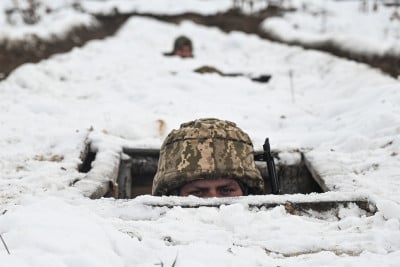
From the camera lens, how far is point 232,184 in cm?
318

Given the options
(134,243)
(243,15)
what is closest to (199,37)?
(243,15)

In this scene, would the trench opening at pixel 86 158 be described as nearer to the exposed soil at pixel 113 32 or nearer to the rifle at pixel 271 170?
the rifle at pixel 271 170

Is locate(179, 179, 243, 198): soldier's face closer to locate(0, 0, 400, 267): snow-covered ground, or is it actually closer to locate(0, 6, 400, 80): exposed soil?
locate(0, 0, 400, 267): snow-covered ground

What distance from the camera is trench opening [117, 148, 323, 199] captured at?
4.31 meters

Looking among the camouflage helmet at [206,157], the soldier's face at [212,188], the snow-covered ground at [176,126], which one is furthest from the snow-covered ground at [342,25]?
the soldier's face at [212,188]

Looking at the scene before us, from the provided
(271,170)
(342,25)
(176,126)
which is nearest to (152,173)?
(176,126)

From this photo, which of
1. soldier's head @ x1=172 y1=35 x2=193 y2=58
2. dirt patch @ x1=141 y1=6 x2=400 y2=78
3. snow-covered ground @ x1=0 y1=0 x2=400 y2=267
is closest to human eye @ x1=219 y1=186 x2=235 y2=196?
snow-covered ground @ x1=0 y1=0 x2=400 y2=267

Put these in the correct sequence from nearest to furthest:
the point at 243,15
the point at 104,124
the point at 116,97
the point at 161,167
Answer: the point at 161,167 → the point at 104,124 → the point at 116,97 → the point at 243,15

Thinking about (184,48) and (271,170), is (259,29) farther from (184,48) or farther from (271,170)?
(271,170)

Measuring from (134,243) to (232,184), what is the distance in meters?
1.28

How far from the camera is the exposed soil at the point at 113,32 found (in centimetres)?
852

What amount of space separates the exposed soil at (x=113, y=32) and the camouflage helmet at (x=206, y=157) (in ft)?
15.8

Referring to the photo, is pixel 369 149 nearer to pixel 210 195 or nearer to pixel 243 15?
pixel 210 195

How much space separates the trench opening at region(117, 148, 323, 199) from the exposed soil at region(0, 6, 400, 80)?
3.72 meters
